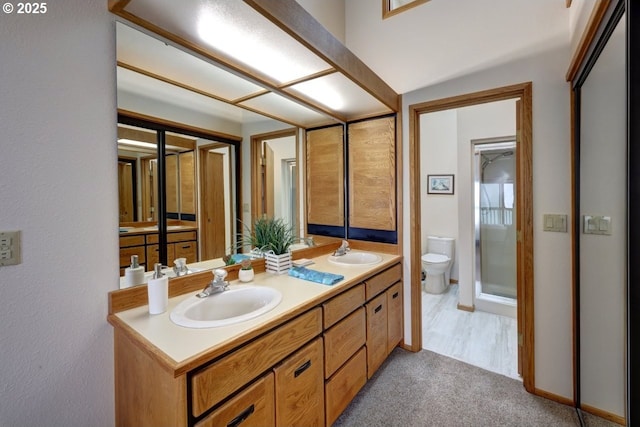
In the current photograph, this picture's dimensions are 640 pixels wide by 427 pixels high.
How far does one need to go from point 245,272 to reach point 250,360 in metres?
0.66

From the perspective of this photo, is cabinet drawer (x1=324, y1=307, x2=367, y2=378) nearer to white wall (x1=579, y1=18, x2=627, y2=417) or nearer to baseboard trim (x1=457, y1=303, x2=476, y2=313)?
white wall (x1=579, y1=18, x2=627, y2=417)

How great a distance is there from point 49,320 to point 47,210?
1.35ft

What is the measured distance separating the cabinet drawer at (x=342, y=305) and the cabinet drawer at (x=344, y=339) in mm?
39

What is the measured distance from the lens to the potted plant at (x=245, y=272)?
5.32 ft

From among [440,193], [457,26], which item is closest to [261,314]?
[457,26]

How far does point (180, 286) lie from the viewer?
1400 millimetres

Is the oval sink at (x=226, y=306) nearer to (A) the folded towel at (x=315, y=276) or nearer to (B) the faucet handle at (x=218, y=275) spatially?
(B) the faucet handle at (x=218, y=275)

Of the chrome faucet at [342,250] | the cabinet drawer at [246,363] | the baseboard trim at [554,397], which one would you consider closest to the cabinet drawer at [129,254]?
the cabinet drawer at [246,363]

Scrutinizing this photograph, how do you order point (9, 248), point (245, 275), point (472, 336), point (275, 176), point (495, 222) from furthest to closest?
point (495, 222)
point (472, 336)
point (275, 176)
point (245, 275)
point (9, 248)

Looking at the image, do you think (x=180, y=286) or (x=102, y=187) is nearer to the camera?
(x=102, y=187)

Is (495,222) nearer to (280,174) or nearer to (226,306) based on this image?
(280,174)

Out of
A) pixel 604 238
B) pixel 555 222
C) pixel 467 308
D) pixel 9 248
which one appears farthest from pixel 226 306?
pixel 467 308

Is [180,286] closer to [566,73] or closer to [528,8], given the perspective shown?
[566,73]

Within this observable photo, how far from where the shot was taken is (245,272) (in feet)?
5.34
